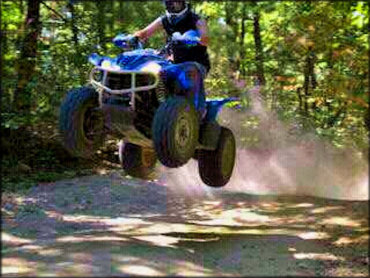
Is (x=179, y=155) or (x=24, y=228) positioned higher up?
(x=179, y=155)

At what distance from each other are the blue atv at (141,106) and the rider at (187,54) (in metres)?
0.01

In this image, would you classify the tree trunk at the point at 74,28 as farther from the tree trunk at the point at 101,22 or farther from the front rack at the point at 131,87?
the front rack at the point at 131,87

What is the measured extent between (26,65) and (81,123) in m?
6.76

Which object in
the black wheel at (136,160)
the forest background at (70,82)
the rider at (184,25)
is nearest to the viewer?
the rider at (184,25)

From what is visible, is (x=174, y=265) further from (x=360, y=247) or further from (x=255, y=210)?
(x=255, y=210)

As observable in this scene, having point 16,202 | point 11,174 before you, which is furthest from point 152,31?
point 11,174

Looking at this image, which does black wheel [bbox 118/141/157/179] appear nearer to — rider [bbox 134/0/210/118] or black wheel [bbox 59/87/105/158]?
rider [bbox 134/0/210/118]

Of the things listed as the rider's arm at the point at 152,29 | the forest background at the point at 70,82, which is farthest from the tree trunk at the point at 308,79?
the rider's arm at the point at 152,29

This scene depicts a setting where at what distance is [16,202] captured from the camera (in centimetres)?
1056

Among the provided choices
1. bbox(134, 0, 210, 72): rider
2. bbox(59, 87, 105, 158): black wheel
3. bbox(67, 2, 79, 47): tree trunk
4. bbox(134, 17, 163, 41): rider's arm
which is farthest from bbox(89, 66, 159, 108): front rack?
bbox(67, 2, 79, 47): tree trunk

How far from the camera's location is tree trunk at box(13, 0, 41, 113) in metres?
13.1

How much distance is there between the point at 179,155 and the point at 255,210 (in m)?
3.78

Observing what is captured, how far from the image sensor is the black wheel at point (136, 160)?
873 cm

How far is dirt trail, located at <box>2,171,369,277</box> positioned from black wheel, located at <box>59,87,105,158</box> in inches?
39.5
